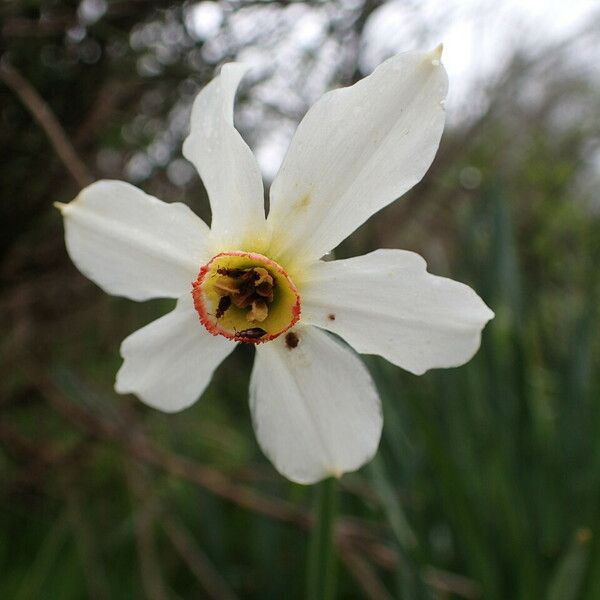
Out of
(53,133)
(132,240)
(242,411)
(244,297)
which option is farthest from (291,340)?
(242,411)

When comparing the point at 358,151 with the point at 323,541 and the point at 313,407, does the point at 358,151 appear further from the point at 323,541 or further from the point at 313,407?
the point at 323,541

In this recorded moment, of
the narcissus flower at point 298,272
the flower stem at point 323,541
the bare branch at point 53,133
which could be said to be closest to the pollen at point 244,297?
the narcissus flower at point 298,272

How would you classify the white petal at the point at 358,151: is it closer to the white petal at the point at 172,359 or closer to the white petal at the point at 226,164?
the white petal at the point at 226,164

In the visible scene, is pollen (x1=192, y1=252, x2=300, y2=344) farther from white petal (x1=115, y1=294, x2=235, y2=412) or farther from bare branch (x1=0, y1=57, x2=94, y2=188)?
bare branch (x1=0, y1=57, x2=94, y2=188)

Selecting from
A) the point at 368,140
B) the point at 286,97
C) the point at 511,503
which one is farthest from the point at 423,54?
the point at 286,97

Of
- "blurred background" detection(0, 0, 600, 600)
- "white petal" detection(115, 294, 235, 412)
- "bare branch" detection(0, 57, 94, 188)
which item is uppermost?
"bare branch" detection(0, 57, 94, 188)

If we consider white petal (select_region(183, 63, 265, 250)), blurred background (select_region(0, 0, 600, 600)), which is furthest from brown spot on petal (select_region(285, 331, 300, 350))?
blurred background (select_region(0, 0, 600, 600))
